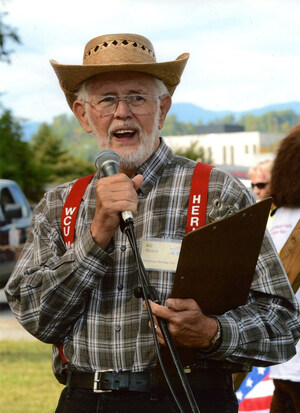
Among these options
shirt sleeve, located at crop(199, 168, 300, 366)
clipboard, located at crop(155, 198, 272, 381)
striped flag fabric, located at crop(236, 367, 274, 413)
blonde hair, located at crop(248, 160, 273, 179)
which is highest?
blonde hair, located at crop(248, 160, 273, 179)

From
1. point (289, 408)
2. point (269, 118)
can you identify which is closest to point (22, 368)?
point (289, 408)

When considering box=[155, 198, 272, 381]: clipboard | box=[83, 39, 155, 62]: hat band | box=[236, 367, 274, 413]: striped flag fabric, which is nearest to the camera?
box=[155, 198, 272, 381]: clipboard

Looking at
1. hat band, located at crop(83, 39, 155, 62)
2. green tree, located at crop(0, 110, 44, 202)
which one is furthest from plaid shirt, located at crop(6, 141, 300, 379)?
green tree, located at crop(0, 110, 44, 202)

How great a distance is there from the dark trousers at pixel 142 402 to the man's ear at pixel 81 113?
90 cm

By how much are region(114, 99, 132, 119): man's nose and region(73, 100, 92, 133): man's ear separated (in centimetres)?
21

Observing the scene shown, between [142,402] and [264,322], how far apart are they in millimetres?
425

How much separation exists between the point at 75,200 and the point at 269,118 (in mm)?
8413

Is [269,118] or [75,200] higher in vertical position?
[269,118]

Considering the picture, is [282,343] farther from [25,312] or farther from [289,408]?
[289,408]

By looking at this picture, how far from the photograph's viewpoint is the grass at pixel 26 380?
6.44 m

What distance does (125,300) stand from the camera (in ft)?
7.63

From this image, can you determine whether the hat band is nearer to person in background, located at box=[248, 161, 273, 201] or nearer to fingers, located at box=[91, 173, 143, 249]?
fingers, located at box=[91, 173, 143, 249]

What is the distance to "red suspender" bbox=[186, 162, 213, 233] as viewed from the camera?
233 cm

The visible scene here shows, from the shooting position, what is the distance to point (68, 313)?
2275 millimetres
